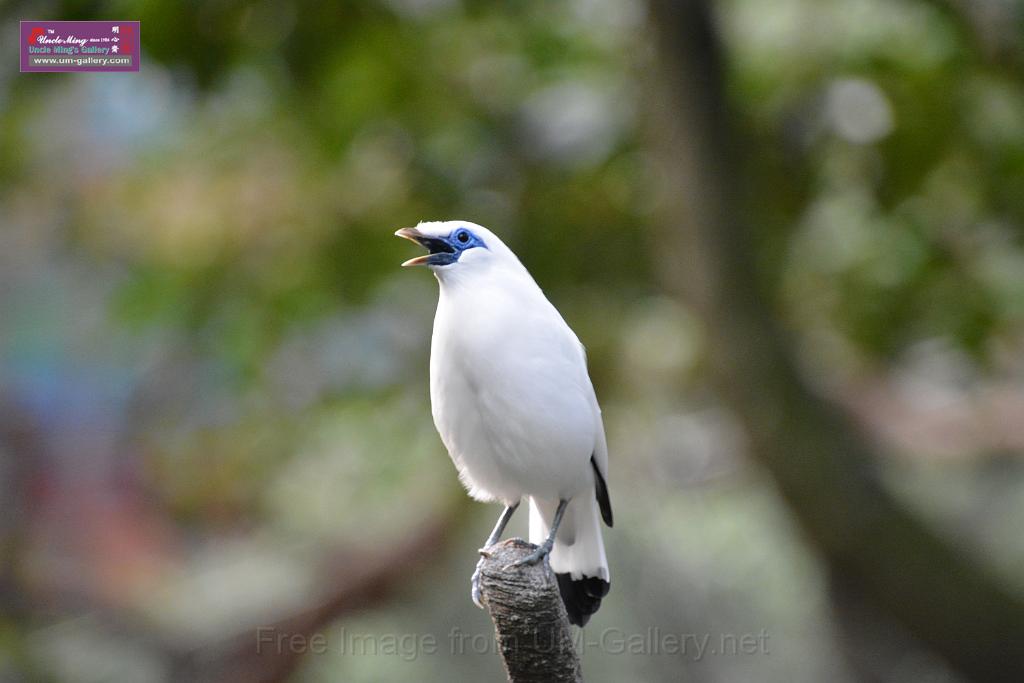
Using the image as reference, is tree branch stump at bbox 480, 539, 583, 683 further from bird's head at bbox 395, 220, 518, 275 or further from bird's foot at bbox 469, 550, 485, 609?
bird's head at bbox 395, 220, 518, 275

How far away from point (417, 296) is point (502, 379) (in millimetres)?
3718

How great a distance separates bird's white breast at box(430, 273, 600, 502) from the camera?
7.30 feet

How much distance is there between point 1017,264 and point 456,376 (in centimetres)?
454

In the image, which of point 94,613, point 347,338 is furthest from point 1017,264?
point 94,613

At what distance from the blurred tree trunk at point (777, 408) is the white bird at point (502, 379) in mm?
2693

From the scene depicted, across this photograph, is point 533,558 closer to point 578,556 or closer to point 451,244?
point 578,556

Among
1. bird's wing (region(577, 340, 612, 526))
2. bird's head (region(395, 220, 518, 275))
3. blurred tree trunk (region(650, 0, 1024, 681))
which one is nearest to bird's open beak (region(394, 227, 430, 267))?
bird's head (region(395, 220, 518, 275))

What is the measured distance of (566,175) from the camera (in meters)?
5.64

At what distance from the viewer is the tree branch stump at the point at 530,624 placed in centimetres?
207

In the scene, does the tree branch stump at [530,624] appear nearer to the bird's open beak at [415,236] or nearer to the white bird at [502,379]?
the white bird at [502,379]

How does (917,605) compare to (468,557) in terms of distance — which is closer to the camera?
(917,605)

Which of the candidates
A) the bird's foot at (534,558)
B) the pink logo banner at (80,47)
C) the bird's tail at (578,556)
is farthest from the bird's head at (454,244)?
the pink logo banner at (80,47)

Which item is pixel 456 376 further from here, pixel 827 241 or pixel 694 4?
pixel 827 241

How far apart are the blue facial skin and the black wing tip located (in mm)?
702
